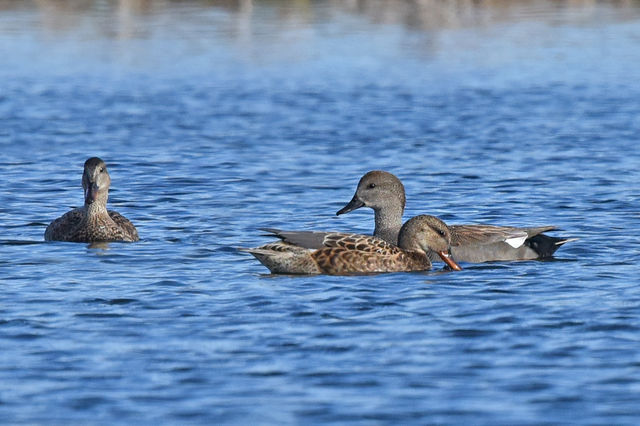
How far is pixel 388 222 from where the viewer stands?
15.1 meters

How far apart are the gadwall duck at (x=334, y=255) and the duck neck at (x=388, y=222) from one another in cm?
138

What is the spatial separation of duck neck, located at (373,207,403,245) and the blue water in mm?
1229

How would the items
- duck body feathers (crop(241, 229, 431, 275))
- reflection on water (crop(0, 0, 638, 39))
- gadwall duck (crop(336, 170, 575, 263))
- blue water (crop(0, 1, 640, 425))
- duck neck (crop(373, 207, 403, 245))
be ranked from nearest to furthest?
1. blue water (crop(0, 1, 640, 425))
2. duck body feathers (crop(241, 229, 431, 275))
3. gadwall duck (crop(336, 170, 575, 263))
4. duck neck (crop(373, 207, 403, 245))
5. reflection on water (crop(0, 0, 638, 39))

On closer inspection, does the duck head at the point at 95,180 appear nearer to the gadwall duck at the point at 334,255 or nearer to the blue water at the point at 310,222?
the blue water at the point at 310,222

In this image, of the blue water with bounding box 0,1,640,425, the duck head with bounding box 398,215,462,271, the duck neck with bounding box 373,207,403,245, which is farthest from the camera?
the duck neck with bounding box 373,207,403,245

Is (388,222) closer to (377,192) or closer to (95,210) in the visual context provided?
(377,192)

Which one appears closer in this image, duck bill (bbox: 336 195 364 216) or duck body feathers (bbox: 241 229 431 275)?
duck body feathers (bbox: 241 229 431 275)

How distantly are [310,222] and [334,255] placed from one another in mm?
3351

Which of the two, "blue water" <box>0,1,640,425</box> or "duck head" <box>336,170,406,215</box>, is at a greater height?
"duck head" <box>336,170,406,215</box>

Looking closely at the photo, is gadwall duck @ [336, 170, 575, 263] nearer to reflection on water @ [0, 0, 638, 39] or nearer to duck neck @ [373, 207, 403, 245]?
duck neck @ [373, 207, 403, 245]

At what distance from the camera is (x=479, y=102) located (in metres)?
28.8

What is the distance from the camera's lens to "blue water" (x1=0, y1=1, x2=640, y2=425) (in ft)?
29.9

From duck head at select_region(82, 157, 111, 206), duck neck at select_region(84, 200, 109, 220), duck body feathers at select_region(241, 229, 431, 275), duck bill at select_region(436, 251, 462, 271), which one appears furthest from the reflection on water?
duck body feathers at select_region(241, 229, 431, 275)

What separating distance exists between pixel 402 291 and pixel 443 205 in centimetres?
562
